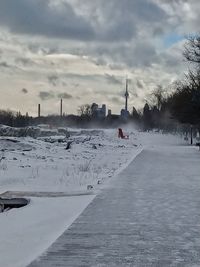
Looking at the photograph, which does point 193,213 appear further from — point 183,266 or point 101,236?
point 183,266

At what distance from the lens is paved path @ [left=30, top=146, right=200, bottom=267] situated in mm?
7219

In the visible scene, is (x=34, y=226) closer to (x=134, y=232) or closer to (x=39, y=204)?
(x=134, y=232)

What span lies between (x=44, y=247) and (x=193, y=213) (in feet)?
13.2

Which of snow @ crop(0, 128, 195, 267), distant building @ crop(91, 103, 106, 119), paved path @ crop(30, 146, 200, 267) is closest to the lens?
paved path @ crop(30, 146, 200, 267)

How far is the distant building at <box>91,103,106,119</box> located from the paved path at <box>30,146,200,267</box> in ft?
442

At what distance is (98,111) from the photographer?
151 metres

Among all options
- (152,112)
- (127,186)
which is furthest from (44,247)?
(152,112)

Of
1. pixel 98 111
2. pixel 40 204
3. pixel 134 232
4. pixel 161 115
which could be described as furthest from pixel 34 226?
pixel 98 111

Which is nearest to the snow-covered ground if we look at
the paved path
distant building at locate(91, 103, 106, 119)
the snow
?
the snow

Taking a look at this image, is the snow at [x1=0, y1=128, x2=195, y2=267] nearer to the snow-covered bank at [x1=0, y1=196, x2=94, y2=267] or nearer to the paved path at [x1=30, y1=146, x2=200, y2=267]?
the snow-covered bank at [x1=0, y1=196, x2=94, y2=267]

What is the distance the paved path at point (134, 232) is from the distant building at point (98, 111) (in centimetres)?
13478

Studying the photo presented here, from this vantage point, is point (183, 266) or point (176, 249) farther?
point (176, 249)

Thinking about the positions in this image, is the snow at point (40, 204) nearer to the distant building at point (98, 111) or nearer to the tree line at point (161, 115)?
the tree line at point (161, 115)

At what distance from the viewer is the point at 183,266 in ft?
22.6
